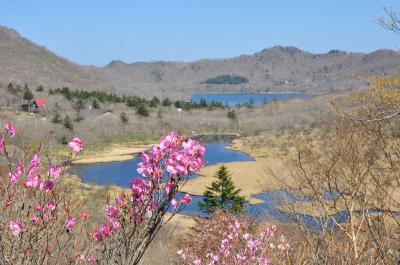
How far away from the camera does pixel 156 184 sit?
3551 mm

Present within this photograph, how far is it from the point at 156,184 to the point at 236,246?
244 inches

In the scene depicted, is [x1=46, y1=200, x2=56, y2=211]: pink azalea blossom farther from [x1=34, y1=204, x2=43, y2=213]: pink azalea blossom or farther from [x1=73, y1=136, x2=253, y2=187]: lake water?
[x1=73, y1=136, x2=253, y2=187]: lake water

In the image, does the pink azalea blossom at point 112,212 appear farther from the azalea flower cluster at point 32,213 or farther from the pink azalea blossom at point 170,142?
the pink azalea blossom at point 170,142

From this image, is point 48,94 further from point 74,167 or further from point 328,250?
point 328,250

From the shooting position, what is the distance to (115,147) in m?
63.7

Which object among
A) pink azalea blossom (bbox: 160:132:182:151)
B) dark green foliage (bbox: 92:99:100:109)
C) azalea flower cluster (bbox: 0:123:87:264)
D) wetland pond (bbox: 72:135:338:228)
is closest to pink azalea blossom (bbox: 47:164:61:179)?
azalea flower cluster (bbox: 0:123:87:264)

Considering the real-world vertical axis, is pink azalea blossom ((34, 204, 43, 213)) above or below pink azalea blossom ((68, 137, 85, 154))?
below

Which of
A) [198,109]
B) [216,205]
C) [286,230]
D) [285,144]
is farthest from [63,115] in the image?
[286,230]

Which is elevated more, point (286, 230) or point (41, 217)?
point (41, 217)

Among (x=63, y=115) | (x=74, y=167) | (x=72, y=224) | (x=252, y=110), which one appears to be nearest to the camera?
(x=72, y=224)

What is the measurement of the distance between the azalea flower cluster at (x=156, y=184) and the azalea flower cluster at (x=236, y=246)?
208 centimetres

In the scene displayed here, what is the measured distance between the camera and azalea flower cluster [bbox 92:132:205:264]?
353 cm

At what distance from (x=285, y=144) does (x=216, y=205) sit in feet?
132

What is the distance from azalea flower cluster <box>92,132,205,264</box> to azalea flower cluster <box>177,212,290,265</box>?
2.08m
